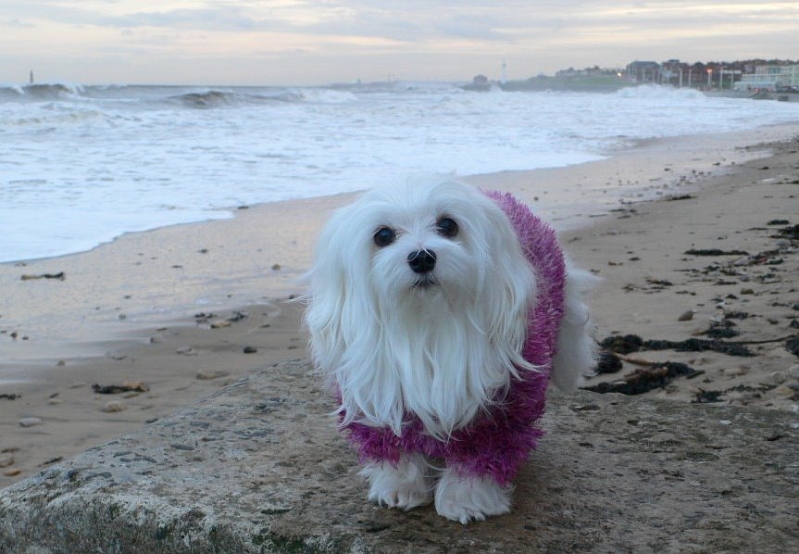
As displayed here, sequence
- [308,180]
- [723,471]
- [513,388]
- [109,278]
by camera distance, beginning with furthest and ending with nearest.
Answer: [308,180] → [109,278] → [723,471] → [513,388]

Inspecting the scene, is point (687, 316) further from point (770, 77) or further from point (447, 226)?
point (770, 77)

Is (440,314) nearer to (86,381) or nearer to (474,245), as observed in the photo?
(474,245)

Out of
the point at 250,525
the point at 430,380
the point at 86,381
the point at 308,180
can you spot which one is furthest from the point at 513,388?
the point at 308,180

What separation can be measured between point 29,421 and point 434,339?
2826 mm

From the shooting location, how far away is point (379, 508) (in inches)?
105

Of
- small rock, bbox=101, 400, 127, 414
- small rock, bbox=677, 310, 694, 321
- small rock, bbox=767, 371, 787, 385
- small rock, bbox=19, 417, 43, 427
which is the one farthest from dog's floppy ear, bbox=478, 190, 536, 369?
small rock, bbox=677, 310, 694, 321

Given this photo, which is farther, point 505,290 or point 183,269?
point 183,269

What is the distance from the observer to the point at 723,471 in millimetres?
2963

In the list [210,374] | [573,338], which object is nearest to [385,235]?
[573,338]

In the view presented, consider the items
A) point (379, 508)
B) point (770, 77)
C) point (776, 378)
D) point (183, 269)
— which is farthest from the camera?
point (770, 77)

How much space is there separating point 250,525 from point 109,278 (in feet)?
15.1

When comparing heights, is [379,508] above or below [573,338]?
below

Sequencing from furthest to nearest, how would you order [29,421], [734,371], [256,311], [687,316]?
[256,311]
[687,316]
[29,421]
[734,371]

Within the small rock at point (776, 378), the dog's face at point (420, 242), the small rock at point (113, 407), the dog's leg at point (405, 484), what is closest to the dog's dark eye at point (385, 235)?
the dog's face at point (420, 242)
